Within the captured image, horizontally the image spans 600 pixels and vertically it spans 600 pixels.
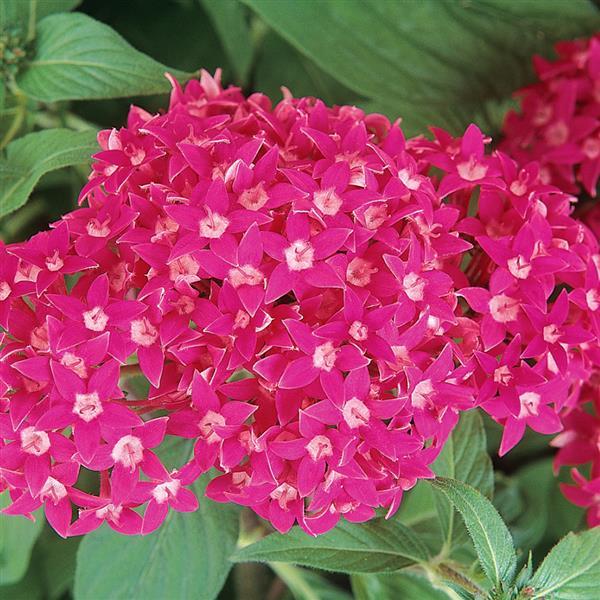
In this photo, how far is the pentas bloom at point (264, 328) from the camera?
2.31ft

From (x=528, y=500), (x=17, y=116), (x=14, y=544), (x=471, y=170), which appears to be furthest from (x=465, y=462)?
(x=17, y=116)

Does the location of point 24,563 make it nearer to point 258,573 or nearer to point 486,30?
point 258,573

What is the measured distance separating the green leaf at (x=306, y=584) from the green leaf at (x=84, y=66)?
0.67 meters

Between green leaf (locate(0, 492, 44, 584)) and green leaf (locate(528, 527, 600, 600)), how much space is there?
1.92 ft

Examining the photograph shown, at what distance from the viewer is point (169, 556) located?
3.25 feet

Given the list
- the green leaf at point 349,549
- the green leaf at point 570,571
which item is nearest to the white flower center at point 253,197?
the green leaf at point 349,549

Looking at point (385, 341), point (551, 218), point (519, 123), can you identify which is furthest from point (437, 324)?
point (519, 123)

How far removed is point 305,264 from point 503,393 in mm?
235

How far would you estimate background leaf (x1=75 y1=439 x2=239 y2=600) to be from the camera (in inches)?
38.2

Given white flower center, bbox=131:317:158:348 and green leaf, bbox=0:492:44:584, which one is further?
green leaf, bbox=0:492:44:584

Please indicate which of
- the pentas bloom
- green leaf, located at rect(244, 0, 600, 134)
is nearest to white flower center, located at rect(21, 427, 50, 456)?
the pentas bloom

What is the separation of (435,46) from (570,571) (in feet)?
2.54

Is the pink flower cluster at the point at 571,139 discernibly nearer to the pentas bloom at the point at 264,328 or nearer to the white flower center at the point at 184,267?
the pentas bloom at the point at 264,328

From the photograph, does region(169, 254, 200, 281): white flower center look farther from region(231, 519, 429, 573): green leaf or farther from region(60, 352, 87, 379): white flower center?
region(231, 519, 429, 573): green leaf
